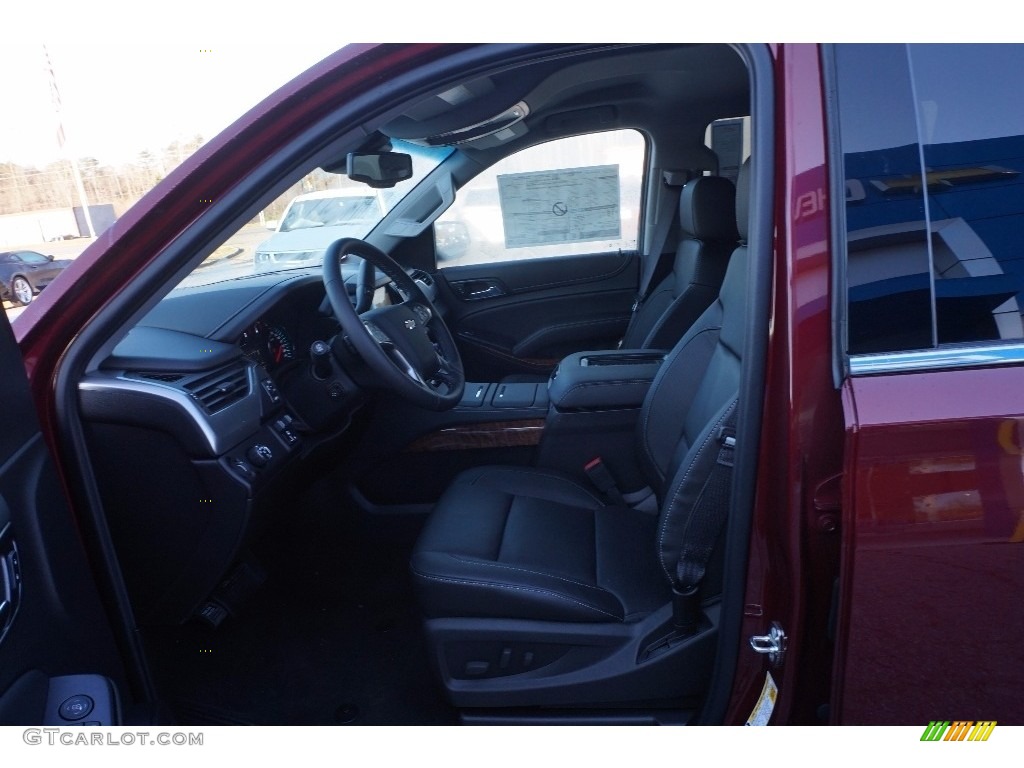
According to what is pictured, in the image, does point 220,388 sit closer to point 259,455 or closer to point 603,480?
point 259,455

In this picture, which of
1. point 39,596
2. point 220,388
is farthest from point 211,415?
point 39,596

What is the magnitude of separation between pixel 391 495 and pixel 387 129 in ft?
4.35

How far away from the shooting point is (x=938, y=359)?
0.91 m

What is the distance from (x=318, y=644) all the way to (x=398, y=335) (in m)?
0.90

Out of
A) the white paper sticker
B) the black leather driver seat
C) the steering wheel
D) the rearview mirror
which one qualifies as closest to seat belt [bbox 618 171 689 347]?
the steering wheel

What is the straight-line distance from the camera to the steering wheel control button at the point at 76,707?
1002 mm

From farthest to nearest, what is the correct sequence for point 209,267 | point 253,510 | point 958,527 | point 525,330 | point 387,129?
point 525,330 < point 387,129 < point 209,267 < point 253,510 < point 958,527

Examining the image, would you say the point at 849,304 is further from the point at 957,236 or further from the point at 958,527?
the point at 958,527

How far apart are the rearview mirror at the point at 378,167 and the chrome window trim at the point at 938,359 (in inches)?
59.9

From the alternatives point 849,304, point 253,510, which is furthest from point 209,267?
point 849,304

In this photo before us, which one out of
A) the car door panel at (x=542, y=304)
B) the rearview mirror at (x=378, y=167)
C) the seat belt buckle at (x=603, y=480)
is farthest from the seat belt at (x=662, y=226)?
the rearview mirror at (x=378, y=167)

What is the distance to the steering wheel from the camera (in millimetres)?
1723

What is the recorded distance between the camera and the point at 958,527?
89 centimetres

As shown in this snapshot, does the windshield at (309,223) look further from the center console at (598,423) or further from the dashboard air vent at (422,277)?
the center console at (598,423)
